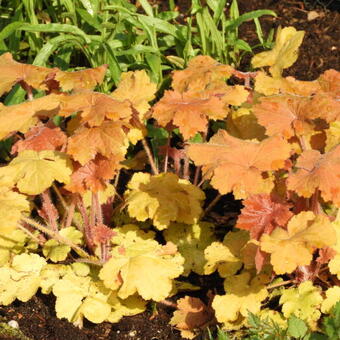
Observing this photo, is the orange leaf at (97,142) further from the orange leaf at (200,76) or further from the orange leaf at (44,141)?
the orange leaf at (200,76)

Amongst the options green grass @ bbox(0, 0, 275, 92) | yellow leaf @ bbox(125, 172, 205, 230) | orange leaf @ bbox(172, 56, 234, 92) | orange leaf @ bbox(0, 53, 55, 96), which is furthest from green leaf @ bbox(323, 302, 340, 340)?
green grass @ bbox(0, 0, 275, 92)

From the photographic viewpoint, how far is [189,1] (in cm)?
529

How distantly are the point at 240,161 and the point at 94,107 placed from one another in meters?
0.63

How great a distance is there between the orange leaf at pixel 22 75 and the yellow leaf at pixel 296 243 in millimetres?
1301

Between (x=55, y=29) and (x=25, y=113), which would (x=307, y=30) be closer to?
(x=55, y=29)

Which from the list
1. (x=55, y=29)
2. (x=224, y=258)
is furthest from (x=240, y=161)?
(x=55, y=29)

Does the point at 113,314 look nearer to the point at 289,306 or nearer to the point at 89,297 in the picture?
the point at 89,297

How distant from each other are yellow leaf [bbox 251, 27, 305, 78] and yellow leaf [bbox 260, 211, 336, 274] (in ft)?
3.41

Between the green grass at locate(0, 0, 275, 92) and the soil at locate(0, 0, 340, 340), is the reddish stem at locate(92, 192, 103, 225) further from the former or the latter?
the green grass at locate(0, 0, 275, 92)

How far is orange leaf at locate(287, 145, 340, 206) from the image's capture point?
2.61m

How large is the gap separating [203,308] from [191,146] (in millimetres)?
744

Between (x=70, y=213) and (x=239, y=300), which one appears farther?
(x=70, y=213)

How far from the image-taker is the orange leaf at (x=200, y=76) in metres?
3.42

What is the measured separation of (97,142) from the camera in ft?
9.44
